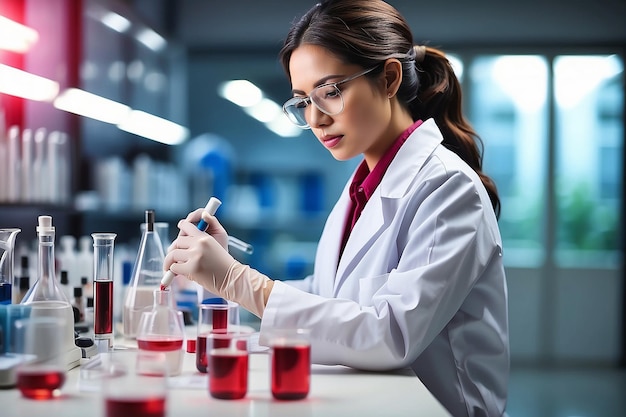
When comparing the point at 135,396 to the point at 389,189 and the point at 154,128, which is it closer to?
the point at 389,189

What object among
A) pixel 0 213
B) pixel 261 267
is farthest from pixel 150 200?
pixel 0 213

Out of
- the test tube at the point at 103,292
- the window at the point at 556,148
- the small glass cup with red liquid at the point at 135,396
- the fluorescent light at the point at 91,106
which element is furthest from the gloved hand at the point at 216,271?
the window at the point at 556,148

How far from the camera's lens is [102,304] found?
5.18 ft

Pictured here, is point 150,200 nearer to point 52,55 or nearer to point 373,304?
point 52,55

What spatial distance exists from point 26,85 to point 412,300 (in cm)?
232

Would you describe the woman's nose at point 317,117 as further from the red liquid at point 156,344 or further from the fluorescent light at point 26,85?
the fluorescent light at point 26,85

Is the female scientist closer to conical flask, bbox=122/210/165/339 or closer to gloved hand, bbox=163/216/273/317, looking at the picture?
gloved hand, bbox=163/216/273/317

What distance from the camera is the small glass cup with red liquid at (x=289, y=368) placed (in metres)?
1.15

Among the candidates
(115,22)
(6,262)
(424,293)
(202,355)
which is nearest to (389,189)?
(424,293)

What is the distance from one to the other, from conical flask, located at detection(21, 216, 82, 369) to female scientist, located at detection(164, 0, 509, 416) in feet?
0.78

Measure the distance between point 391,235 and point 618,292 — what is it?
4.47 m

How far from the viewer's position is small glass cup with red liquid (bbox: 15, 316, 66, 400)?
3.72 feet

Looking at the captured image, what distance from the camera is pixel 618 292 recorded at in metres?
5.50

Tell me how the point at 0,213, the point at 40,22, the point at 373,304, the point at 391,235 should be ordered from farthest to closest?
the point at 40,22
the point at 0,213
the point at 391,235
the point at 373,304
